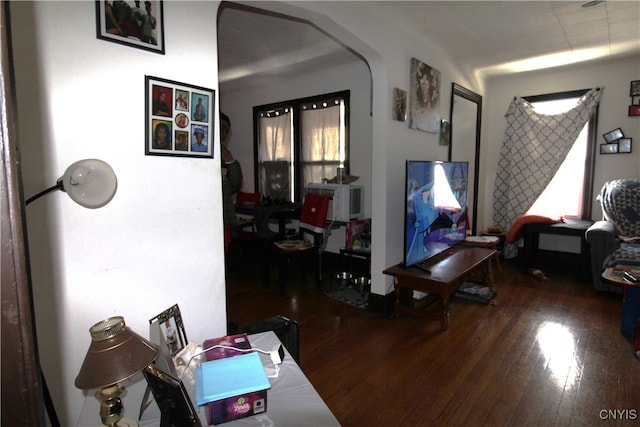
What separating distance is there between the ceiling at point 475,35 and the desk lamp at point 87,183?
1.91 m

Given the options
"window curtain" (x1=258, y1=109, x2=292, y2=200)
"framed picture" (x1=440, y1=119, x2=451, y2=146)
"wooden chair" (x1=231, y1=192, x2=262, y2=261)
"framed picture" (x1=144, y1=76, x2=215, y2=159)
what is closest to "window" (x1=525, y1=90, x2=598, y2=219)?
"framed picture" (x1=440, y1=119, x2=451, y2=146)

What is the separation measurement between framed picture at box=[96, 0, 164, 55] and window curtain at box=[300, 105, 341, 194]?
3201mm

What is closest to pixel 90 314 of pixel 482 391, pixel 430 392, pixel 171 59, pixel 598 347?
pixel 171 59

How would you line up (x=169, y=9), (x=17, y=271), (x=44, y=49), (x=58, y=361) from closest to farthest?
(x=17, y=271), (x=44, y=49), (x=58, y=361), (x=169, y=9)

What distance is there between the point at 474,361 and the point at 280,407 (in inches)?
69.7

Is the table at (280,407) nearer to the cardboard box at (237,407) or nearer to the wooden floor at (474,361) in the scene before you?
the cardboard box at (237,407)

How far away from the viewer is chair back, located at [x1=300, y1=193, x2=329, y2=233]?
3.64m

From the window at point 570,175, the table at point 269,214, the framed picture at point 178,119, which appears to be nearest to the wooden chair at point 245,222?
the table at point 269,214

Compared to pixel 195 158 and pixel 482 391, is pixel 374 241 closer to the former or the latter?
pixel 482 391

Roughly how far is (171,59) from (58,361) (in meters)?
1.19

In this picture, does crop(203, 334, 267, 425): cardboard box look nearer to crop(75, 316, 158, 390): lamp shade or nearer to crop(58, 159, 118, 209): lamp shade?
crop(75, 316, 158, 390): lamp shade

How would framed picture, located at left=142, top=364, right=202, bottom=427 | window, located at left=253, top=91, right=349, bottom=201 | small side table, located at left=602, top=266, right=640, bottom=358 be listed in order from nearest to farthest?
framed picture, located at left=142, top=364, right=202, bottom=427 → small side table, located at left=602, top=266, right=640, bottom=358 → window, located at left=253, top=91, right=349, bottom=201

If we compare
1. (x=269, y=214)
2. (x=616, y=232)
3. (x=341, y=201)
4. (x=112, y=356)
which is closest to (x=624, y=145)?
(x=616, y=232)

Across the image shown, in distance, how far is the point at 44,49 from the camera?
109 centimetres
